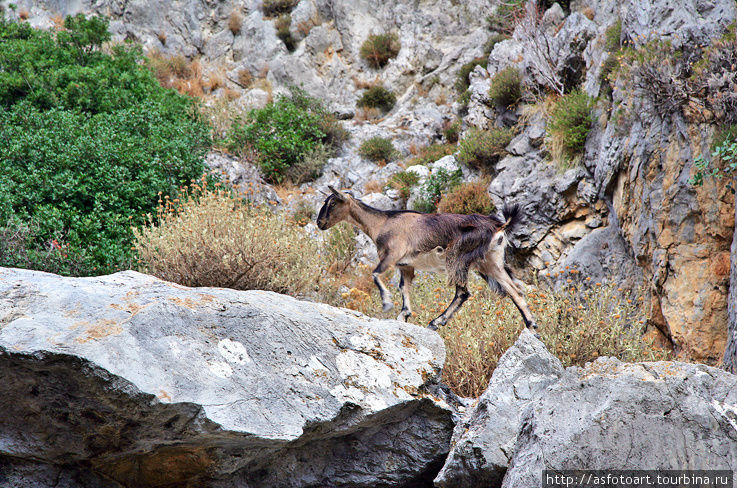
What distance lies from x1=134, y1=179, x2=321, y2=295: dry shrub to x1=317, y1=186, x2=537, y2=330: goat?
2.00 meters

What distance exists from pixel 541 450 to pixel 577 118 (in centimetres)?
808

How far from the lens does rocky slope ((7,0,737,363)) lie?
6465 millimetres

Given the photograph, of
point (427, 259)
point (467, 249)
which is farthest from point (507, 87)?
point (427, 259)

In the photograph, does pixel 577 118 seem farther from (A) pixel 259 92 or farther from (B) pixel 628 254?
(A) pixel 259 92

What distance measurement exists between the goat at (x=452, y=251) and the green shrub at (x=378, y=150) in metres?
9.24

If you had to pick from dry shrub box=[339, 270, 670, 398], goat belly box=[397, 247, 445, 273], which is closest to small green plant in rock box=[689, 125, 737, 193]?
dry shrub box=[339, 270, 670, 398]

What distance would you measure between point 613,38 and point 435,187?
452cm

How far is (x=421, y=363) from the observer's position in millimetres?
4305

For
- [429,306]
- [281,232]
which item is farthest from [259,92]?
[429,306]

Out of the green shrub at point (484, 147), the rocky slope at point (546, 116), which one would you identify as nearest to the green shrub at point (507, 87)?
the rocky slope at point (546, 116)

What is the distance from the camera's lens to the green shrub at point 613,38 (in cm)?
949

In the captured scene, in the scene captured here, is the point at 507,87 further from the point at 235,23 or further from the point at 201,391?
the point at 235,23

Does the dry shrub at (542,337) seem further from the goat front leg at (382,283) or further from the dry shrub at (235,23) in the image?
the dry shrub at (235,23)

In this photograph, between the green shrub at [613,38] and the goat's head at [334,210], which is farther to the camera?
the green shrub at [613,38]
